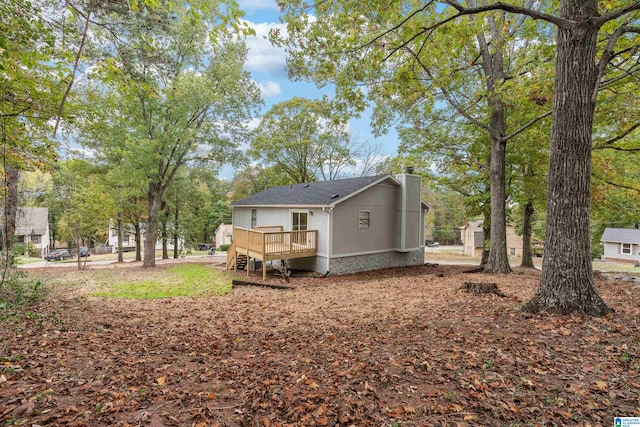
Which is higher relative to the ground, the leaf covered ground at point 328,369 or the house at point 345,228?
the house at point 345,228

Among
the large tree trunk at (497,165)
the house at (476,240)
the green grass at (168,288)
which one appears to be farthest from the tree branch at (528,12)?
the house at (476,240)

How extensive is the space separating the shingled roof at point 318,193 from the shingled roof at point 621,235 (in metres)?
33.9

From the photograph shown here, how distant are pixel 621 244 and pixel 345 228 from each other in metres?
37.7

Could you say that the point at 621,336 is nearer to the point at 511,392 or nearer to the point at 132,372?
the point at 511,392

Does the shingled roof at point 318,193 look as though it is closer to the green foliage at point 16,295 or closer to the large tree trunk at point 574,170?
the large tree trunk at point 574,170

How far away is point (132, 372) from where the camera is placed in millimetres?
3141

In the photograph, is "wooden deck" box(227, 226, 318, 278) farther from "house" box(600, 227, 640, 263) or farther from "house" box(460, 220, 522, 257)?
"house" box(600, 227, 640, 263)

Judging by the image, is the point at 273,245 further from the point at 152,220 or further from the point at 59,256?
the point at 59,256

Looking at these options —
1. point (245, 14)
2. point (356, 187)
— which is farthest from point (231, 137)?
point (245, 14)

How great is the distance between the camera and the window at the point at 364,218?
13.8m

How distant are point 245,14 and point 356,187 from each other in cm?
1031

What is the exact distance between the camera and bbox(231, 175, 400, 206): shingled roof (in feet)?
43.5

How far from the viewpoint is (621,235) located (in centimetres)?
3238

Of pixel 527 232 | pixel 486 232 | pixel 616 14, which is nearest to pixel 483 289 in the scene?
pixel 616 14
